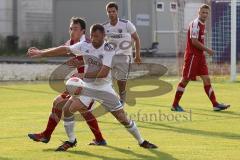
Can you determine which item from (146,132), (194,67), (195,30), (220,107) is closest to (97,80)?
(146,132)

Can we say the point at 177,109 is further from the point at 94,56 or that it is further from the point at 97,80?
the point at 94,56

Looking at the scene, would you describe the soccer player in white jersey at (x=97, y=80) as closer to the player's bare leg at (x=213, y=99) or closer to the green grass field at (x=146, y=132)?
the green grass field at (x=146, y=132)

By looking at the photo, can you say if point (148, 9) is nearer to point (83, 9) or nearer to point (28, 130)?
point (83, 9)

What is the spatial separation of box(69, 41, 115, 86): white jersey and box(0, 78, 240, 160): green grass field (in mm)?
1011

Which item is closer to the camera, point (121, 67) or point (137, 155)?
point (137, 155)

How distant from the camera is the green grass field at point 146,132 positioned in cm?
990

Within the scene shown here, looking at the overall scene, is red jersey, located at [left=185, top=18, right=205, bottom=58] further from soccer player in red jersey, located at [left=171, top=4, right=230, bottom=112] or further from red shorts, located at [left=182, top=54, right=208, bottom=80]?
red shorts, located at [left=182, top=54, right=208, bottom=80]

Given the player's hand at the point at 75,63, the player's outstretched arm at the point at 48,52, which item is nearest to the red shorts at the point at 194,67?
the player's hand at the point at 75,63

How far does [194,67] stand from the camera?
612 inches

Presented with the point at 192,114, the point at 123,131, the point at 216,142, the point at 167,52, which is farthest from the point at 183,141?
the point at 167,52

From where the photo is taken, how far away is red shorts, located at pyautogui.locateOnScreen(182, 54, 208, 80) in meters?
15.5

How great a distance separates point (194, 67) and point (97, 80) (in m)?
5.80

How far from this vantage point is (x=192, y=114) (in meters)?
14.9

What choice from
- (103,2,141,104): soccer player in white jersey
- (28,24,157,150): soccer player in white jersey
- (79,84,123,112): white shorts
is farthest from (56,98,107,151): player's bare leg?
(103,2,141,104): soccer player in white jersey
